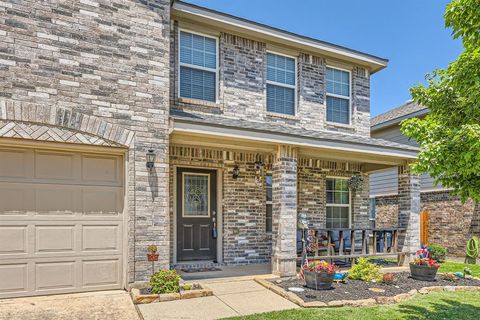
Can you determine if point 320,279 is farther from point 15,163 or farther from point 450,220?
point 450,220

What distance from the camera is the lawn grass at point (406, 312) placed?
5.05 meters

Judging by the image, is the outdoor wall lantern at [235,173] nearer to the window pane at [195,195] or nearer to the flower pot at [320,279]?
the window pane at [195,195]

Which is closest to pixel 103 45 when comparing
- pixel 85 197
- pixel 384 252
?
pixel 85 197

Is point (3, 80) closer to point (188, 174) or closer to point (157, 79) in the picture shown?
point (157, 79)

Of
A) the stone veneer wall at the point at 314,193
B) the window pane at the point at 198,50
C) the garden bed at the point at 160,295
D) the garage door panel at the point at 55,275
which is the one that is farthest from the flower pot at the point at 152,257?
the stone veneer wall at the point at 314,193

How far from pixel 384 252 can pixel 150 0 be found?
25.9 ft

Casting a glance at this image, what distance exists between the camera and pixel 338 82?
10305mm

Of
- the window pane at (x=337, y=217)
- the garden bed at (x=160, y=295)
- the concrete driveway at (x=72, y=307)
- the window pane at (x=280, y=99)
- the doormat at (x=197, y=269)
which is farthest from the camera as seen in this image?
the window pane at (x=337, y=217)

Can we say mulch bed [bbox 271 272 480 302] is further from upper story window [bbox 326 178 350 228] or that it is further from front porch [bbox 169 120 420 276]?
upper story window [bbox 326 178 350 228]

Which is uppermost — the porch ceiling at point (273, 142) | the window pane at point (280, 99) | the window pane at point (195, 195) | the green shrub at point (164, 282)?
the window pane at point (280, 99)

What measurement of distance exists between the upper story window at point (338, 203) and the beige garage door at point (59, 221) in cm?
623

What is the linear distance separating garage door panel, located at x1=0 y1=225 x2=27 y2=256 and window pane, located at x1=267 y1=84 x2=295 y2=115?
6164 mm

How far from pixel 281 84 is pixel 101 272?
629 cm

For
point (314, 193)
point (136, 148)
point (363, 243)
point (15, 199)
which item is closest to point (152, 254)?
point (136, 148)
